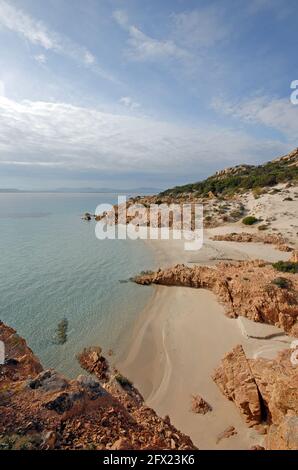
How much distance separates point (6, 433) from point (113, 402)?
6.28 ft

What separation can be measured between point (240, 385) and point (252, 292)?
5.70m

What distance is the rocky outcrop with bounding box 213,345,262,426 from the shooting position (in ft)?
23.9

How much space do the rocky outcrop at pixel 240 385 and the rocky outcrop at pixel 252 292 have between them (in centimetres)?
339

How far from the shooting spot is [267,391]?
7.09 meters

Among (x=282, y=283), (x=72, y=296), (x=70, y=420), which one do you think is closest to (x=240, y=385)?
(x=70, y=420)

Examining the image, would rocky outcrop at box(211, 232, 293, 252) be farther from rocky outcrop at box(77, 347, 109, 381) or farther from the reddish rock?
the reddish rock

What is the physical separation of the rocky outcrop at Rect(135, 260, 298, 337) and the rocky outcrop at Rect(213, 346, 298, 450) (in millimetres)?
3403

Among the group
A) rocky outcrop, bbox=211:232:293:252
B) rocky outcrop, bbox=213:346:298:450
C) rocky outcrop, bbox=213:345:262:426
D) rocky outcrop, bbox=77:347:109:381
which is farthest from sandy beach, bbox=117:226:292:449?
rocky outcrop, bbox=211:232:293:252

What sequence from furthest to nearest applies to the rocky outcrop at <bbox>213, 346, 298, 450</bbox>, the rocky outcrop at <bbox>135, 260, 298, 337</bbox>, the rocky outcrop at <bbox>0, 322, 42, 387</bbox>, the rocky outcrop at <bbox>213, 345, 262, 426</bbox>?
the rocky outcrop at <bbox>135, 260, 298, 337</bbox>, the rocky outcrop at <bbox>213, 345, 262, 426</bbox>, the rocky outcrop at <bbox>0, 322, 42, 387</bbox>, the rocky outcrop at <bbox>213, 346, 298, 450</bbox>

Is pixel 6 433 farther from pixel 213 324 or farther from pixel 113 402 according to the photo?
pixel 213 324

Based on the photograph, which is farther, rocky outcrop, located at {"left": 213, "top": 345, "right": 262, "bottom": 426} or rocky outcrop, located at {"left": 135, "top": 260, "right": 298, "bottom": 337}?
rocky outcrop, located at {"left": 135, "top": 260, "right": 298, "bottom": 337}

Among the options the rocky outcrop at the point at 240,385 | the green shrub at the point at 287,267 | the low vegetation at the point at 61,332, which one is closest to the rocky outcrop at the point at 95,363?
the low vegetation at the point at 61,332

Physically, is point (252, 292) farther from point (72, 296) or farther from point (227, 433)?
point (72, 296)

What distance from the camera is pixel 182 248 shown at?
94.2 feet
